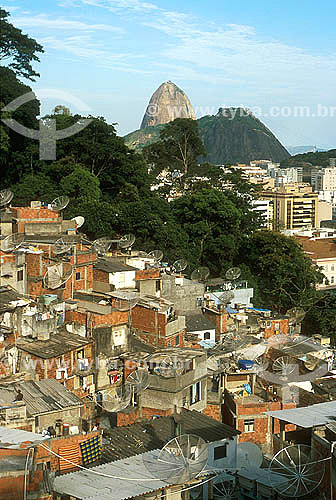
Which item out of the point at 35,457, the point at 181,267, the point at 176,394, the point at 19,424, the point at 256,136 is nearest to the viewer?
the point at 35,457

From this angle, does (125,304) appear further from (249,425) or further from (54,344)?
(249,425)

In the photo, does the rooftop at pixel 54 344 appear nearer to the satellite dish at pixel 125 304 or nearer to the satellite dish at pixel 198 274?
the satellite dish at pixel 125 304

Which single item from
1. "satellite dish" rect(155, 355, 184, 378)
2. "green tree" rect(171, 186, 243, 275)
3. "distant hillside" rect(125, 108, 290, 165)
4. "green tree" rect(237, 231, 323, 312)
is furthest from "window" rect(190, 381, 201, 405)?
"distant hillside" rect(125, 108, 290, 165)

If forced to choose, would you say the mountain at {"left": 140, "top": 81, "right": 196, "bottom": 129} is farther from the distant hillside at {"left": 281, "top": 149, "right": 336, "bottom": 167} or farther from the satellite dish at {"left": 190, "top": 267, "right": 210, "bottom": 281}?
the satellite dish at {"left": 190, "top": 267, "right": 210, "bottom": 281}

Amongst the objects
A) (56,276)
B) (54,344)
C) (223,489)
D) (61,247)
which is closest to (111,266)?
(61,247)

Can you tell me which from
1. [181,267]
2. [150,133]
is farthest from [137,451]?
[150,133]

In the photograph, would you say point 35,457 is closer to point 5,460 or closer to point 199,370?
point 5,460
